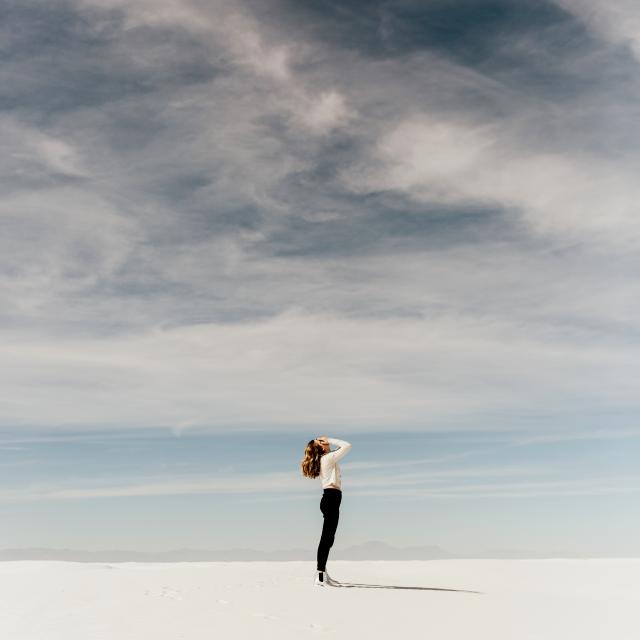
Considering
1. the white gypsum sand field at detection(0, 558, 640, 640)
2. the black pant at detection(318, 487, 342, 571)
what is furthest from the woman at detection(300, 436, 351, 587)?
the white gypsum sand field at detection(0, 558, 640, 640)

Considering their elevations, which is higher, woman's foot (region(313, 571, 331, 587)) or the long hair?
the long hair

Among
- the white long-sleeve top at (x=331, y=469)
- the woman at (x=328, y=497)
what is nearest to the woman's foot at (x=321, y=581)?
the woman at (x=328, y=497)

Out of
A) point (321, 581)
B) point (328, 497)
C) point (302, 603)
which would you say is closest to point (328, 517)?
point (328, 497)

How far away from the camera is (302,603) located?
13.5 metres

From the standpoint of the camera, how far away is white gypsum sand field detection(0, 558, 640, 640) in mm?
11281

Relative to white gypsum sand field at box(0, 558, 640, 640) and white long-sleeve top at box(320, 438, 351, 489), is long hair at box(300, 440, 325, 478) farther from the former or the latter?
white gypsum sand field at box(0, 558, 640, 640)

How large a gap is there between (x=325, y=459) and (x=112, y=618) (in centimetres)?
572

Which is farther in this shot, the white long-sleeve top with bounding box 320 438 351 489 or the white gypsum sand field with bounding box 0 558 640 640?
the white long-sleeve top with bounding box 320 438 351 489

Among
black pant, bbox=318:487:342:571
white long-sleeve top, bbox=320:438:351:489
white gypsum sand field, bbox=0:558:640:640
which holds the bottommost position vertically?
white gypsum sand field, bbox=0:558:640:640

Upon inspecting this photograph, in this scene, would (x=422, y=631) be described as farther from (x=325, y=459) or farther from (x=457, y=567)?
(x=457, y=567)

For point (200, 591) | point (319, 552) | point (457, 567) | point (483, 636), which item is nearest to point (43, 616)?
point (200, 591)

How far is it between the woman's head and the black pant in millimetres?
519

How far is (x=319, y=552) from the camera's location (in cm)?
1609

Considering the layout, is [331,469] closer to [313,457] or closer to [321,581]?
[313,457]
